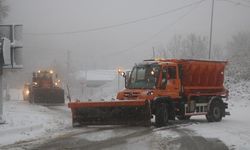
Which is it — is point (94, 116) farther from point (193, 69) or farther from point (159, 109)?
point (193, 69)

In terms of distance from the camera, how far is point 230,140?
15219 millimetres

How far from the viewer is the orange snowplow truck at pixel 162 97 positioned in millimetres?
19688

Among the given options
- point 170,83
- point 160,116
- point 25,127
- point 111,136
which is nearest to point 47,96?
point 170,83

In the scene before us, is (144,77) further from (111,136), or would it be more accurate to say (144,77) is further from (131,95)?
(111,136)

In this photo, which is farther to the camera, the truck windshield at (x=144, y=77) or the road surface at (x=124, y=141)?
the truck windshield at (x=144, y=77)

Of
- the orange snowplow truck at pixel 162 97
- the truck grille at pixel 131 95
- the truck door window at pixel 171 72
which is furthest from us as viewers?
the truck door window at pixel 171 72

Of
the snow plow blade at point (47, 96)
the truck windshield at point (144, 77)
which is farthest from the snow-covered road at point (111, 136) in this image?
the snow plow blade at point (47, 96)

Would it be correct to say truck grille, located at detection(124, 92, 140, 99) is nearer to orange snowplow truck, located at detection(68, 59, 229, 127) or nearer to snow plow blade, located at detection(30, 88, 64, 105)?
orange snowplow truck, located at detection(68, 59, 229, 127)

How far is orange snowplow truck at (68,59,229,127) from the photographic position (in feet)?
64.6

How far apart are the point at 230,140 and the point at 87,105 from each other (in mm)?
6620

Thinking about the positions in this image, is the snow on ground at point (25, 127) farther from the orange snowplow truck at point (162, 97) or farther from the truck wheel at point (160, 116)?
the truck wheel at point (160, 116)

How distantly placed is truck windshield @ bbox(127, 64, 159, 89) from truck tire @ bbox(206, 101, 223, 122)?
4.00m

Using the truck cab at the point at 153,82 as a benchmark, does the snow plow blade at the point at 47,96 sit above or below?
below

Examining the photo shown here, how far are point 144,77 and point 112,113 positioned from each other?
8.32 ft
